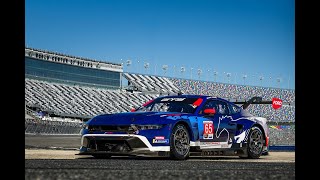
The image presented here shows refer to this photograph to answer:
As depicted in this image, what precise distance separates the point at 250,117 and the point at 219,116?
955 millimetres

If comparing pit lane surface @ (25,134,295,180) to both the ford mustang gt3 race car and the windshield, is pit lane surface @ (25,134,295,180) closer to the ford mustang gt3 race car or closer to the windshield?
the ford mustang gt3 race car

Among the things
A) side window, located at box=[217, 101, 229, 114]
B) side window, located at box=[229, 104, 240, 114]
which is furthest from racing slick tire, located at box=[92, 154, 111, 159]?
side window, located at box=[229, 104, 240, 114]

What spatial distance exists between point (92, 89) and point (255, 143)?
76.0 metres

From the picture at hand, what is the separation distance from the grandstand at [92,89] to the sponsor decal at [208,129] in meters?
52.0

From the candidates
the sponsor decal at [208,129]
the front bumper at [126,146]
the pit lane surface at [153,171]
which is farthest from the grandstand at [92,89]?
the pit lane surface at [153,171]

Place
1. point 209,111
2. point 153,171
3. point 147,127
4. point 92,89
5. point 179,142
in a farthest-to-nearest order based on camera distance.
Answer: point 92,89, point 209,111, point 179,142, point 147,127, point 153,171

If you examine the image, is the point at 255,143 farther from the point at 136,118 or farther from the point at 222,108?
the point at 136,118

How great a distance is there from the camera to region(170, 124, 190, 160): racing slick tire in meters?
9.48

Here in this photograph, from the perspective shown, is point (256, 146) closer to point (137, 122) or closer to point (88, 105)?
point (137, 122)

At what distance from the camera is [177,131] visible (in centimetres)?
969

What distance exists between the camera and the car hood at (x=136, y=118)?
9531mm

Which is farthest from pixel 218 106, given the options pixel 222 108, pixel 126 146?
pixel 126 146

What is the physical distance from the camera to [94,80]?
291 feet
